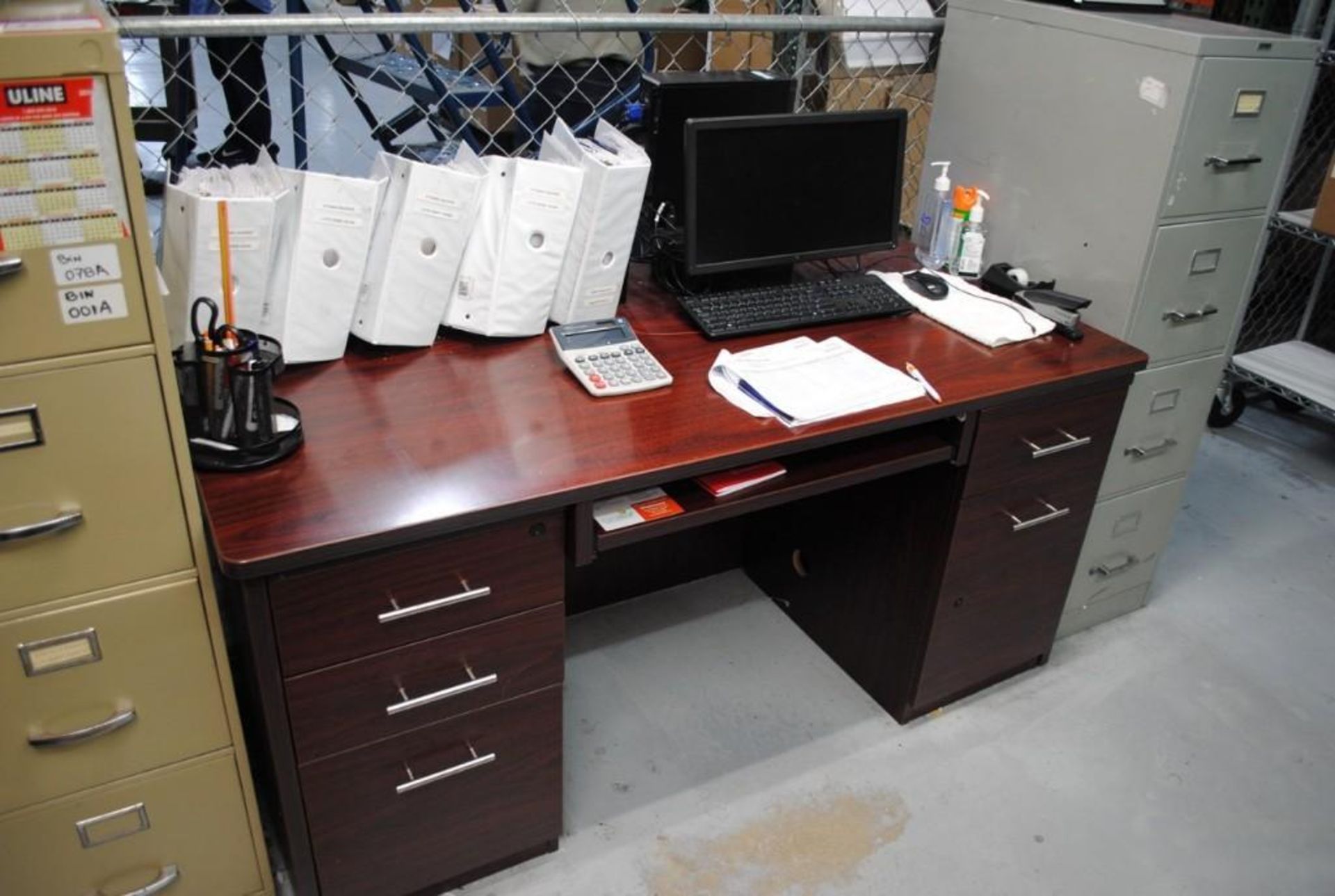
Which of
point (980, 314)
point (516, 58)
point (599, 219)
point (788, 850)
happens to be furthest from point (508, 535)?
point (516, 58)

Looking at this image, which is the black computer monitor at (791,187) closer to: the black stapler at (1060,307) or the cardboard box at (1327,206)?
the black stapler at (1060,307)

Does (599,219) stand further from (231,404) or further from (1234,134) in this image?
(1234,134)

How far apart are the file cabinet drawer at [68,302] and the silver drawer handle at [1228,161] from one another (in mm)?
1802

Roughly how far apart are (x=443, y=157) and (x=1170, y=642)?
195cm

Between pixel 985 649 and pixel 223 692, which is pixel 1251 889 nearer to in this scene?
pixel 985 649

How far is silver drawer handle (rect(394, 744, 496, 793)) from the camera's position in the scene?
1.49 metres

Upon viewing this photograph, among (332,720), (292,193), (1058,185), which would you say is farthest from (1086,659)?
(292,193)

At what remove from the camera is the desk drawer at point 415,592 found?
1278 mm

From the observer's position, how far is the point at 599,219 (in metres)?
1.71

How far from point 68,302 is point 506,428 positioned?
59 cm

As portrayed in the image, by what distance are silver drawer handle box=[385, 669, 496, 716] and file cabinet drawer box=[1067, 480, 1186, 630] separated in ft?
4.57

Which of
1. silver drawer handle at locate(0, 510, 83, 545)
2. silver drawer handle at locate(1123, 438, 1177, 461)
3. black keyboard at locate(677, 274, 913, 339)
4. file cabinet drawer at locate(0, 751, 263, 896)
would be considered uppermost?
black keyboard at locate(677, 274, 913, 339)

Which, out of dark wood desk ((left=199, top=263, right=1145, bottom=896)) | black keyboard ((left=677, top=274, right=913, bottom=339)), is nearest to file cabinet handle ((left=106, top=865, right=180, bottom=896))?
dark wood desk ((left=199, top=263, right=1145, bottom=896))

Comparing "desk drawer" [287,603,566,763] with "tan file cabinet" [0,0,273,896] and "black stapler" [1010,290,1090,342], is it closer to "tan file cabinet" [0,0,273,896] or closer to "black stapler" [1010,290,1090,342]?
"tan file cabinet" [0,0,273,896]
